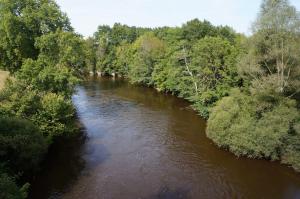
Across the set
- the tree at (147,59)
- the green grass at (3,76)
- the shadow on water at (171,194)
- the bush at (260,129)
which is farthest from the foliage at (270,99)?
the tree at (147,59)

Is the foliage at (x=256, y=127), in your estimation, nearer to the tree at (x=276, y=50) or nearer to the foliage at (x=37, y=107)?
the tree at (x=276, y=50)

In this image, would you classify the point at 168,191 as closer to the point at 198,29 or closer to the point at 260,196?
the point at 260,196

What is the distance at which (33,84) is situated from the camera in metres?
26.8

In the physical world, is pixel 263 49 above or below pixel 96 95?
above

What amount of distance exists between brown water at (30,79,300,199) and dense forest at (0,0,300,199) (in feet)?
4.87

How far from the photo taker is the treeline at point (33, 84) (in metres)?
18.8

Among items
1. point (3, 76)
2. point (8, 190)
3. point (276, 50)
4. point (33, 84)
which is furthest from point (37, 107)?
point (276, 50)

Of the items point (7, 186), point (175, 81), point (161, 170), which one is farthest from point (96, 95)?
point (7, 186)

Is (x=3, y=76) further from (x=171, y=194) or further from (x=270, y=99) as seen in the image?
(x=270, y=99)

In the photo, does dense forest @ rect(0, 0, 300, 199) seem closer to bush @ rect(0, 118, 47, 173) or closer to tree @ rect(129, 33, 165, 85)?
bush @ rect(0, 118, 47, 173)

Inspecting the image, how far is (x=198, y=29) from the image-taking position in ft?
161

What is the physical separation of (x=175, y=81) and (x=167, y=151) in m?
22.4

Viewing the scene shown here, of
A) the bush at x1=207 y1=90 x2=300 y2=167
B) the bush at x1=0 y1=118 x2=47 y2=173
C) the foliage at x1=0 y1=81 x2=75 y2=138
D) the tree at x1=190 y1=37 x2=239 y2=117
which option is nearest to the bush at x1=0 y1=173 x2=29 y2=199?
the bush at x1=0 y1=118 x2=47 y2=173

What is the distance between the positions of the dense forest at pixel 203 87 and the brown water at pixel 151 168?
4.87ft
